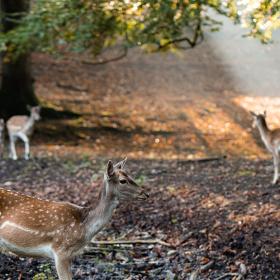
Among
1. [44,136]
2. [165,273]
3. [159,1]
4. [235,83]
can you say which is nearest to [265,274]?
[165,273]

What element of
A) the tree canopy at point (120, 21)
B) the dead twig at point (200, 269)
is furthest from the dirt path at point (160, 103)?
the dead twig at point (200, 269)

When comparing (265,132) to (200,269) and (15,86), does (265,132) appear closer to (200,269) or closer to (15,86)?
(200,269)

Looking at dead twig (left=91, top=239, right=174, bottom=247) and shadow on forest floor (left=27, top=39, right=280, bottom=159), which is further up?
dead twig (left=91, top=239, right=174, bottom=247)

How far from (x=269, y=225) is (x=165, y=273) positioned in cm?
143

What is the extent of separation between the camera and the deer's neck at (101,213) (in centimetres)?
578

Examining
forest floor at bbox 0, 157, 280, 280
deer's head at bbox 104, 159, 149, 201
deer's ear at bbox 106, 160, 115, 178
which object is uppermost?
deer's ear at bbox 106, 160, 115, 178

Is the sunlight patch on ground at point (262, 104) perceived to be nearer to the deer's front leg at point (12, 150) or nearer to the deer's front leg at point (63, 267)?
the deer's front leg at point (12, 150)

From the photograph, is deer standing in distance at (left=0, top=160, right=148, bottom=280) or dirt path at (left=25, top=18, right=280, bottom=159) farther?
dirt path at (left=25, top=18, right=280, bottom=159)

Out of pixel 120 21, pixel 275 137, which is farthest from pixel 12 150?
pixel 275 137

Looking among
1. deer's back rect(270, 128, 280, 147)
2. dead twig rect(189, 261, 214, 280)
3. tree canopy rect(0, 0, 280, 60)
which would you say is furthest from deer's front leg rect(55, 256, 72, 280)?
deer's back rect(270, 128, 280, 147)

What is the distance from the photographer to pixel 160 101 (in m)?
18.7

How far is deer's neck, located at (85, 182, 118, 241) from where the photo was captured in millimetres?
5777

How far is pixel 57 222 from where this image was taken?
5.71m

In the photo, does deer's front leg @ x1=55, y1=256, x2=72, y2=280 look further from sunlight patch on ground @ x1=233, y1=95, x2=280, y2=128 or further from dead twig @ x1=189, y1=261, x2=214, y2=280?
sunlight patch on ground @ x1=233, y1=95, x2=280, y2=128
